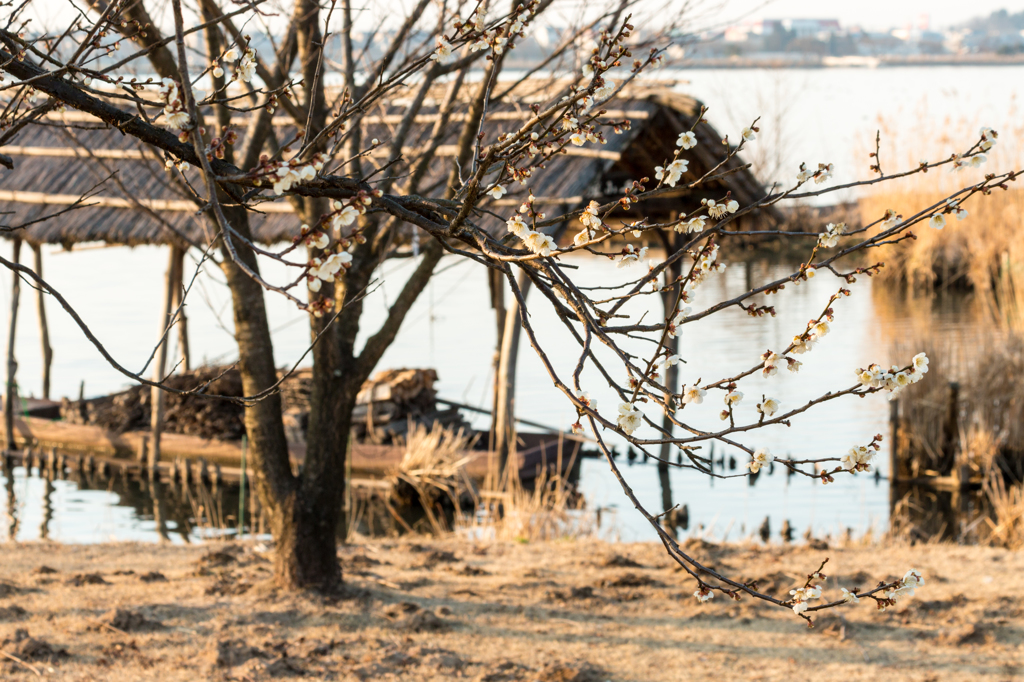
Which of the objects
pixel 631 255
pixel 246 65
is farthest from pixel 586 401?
pixel 246 65

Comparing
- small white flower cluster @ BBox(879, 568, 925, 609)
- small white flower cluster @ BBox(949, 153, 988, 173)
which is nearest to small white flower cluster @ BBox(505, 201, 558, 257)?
small white flower cluster @ BBox(949, 153, 988, 173)

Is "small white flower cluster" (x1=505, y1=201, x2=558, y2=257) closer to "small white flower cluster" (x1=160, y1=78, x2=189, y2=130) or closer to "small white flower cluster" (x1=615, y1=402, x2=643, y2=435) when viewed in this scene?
"small white flower cluster" (x1=615, y1=402, x2=643, y2=435)

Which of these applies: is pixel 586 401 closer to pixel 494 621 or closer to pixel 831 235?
pixel 831 235

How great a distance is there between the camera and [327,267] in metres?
1.65

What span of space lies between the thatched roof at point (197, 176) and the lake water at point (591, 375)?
54 centimetres

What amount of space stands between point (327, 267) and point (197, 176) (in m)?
7.09

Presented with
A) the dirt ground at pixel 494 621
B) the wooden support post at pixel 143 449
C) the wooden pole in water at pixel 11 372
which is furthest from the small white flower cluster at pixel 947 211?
the wooden pole in water at pixel 11 372

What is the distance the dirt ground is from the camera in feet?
14.6

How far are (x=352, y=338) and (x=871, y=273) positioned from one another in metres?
3.14

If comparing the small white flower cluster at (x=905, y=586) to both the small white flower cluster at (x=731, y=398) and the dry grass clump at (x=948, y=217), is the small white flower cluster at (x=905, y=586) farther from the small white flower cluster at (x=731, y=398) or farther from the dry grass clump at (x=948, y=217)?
the dry grass clump at (x=948, y=217)

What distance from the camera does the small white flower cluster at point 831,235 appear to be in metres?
2.13

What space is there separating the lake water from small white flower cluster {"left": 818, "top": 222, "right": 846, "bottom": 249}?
1.51m

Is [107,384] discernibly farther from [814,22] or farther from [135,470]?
[814,22]

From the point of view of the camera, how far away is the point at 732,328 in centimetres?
1692
